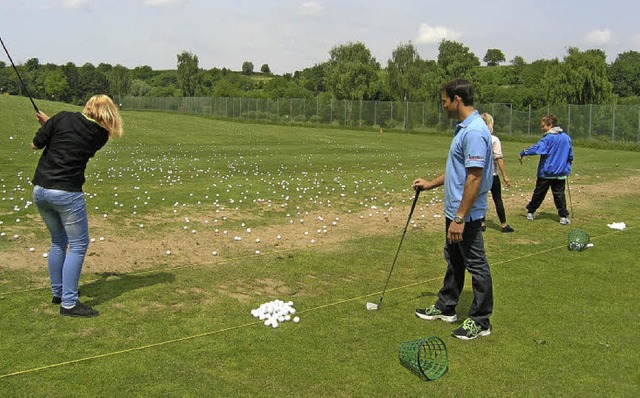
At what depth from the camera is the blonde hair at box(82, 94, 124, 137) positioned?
656 cm

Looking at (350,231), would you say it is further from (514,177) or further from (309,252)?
(514,177)

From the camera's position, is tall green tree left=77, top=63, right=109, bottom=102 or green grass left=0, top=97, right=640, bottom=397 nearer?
green grass left=0, top=97, right=640, bottom=397

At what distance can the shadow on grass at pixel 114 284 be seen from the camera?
7332 millimetres

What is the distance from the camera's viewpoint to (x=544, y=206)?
49.6ft

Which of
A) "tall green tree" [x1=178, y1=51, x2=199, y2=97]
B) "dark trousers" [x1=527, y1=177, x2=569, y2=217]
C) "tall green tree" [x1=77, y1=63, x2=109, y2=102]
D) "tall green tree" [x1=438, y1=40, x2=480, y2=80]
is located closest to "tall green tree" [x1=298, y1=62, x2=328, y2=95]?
"tall green tree" [x1=178, y1=51, x2=199, y2=97]

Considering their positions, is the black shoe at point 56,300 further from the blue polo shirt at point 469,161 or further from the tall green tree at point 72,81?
the tall green tree at point 72,81

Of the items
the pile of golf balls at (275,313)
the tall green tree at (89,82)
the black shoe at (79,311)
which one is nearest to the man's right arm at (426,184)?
the pile of golf balls at (275,313)

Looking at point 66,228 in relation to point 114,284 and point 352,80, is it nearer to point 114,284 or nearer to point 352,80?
point 114,284

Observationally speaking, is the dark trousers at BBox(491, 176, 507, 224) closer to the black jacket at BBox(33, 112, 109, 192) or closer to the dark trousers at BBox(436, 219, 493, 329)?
the dark trousers at BBox(436, 219, 493, 329)

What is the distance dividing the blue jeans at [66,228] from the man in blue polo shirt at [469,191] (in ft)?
13.1

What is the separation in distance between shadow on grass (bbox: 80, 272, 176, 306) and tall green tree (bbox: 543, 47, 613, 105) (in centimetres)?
5437

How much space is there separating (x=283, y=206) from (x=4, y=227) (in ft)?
18.9

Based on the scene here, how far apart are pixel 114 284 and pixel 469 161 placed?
4814mm

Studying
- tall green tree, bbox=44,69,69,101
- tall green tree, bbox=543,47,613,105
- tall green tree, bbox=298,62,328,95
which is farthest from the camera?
tall green tree, bbox=298,62,328,95
